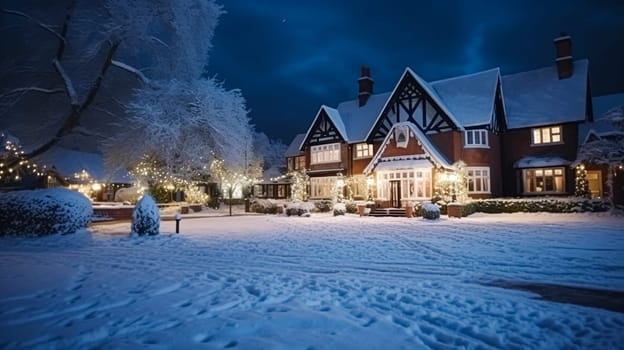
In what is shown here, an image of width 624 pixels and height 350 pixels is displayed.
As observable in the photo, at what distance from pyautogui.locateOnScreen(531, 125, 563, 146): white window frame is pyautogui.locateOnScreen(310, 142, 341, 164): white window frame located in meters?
15.9

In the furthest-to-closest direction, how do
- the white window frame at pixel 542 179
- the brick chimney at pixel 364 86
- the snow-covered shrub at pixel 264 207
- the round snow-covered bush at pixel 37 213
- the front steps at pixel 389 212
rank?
1. the brick chimney at pixel 364 86
2. the snow-covered shrub at pixel 264 207
3. the white window frame at pixel 542 179
4. the front steps at pixel 389 212
5. the round snow-covered bush at pixel 37 213

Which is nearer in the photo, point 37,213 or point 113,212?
point 37,213

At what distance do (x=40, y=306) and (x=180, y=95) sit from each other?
15590mm

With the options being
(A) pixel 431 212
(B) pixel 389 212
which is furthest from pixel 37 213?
(B) pixel 389 212

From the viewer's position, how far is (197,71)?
2042cm

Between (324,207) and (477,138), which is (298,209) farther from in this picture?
(477,138)

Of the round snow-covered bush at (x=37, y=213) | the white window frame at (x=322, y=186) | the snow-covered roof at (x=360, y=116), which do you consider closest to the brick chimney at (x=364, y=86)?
the snow-covered roof at (x=360, y=116)

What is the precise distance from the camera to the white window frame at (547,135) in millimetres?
26016

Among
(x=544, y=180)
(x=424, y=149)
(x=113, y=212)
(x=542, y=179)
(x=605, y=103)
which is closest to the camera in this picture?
(x=113, y=212)

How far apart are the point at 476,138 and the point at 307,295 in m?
24.7

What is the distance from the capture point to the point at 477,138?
26.7 meters

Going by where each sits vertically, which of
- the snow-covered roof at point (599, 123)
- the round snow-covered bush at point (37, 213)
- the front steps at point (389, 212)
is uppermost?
the snow-covered roof at point (599, 123)

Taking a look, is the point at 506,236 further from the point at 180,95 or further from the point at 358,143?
the point at 358,143

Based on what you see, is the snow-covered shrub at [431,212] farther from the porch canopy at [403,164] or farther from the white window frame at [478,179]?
the white window frame at [478,179]
